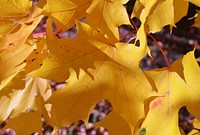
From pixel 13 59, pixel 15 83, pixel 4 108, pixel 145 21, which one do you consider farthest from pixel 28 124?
pixel 145 21

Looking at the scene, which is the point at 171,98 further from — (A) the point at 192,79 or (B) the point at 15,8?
(B) the point at 15,8

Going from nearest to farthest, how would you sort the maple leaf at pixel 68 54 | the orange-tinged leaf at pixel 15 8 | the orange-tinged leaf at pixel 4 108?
the maple leaf at pixel 68 54
the orange-tinged leaf at pixel 15 8
the orange-tinged leaf at pixel 4 108

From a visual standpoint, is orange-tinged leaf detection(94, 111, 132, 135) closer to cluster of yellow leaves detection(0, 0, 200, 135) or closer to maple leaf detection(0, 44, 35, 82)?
cluster of yellow leaves detection(0, 0, 200, 135)

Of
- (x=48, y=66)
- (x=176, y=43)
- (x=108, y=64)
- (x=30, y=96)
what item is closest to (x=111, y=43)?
(x=108, y=64)

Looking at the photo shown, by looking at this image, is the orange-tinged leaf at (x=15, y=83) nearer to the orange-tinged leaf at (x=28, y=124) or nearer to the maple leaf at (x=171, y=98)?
the orange-tinged leaf at (x=28, y=124)

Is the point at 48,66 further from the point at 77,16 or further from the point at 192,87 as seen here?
the point at 192,87

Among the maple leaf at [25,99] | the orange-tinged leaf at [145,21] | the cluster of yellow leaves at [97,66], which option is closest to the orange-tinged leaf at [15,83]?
the cluster of yellow leaves at [97,66]
